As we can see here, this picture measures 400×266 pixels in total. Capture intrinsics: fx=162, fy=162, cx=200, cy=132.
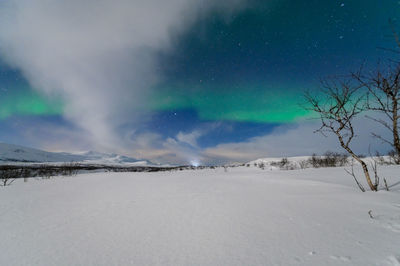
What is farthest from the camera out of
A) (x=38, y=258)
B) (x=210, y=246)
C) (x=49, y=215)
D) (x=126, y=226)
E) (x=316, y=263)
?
(x=49, y=215)

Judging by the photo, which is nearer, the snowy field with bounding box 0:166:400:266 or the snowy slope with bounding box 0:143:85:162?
the snowy field with bounding box 0:166:400:266

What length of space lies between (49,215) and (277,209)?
3.32m

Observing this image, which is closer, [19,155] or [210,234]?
[210,234]

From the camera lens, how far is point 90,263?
121 cm

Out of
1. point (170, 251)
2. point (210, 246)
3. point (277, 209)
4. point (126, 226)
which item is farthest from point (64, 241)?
point (277, 209)

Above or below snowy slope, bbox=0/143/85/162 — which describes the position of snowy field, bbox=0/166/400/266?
below

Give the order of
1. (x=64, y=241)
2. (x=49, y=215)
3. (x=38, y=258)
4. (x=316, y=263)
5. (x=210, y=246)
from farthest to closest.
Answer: (x=49, y=215) → (x=64, y=241) → (x=210, y=246) → (x=38, y=258) → (x=316, y=263)

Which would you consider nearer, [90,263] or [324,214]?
[90,263]

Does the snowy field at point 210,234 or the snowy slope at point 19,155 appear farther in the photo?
the snowy slope at point 19,155

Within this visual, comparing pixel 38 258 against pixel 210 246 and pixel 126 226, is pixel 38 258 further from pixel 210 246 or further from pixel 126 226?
pixel 210 246

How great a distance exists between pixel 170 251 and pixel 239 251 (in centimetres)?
57

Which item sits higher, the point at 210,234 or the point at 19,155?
the point at 19,155

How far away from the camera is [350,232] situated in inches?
61.6

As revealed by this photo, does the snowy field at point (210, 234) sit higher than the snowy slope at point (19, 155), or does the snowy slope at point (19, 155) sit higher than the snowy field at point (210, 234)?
the snowy slope at point (19, 155)
